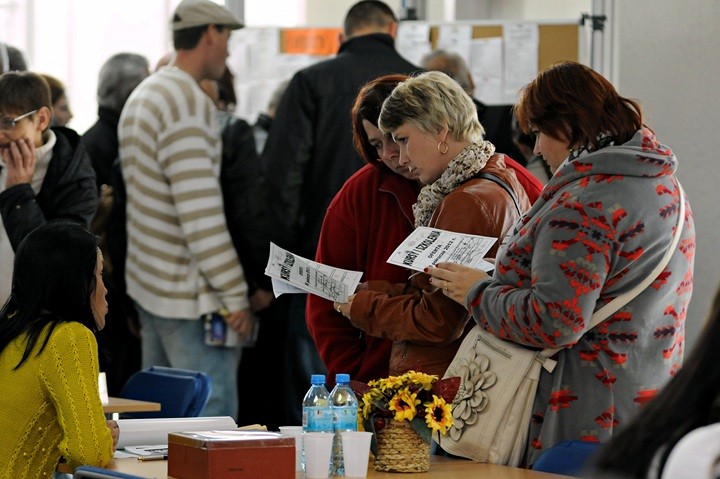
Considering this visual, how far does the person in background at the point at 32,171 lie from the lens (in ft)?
15.4

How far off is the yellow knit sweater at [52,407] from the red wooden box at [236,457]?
0.39 m

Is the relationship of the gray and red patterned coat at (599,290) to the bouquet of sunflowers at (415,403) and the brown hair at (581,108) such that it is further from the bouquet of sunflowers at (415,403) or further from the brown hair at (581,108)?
the bouquet of sunflowers at (415,403)

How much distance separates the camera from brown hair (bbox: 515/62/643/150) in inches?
117

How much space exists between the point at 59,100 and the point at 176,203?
1.17 metres

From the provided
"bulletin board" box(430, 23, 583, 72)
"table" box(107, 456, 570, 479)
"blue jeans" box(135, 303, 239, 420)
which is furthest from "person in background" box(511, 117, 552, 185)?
Answer: "table" box(107, 456, 570, 479)

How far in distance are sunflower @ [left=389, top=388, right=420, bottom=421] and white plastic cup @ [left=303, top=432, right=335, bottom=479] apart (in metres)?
0.17

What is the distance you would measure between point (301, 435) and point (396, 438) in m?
0.22

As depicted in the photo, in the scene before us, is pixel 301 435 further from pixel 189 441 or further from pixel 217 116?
pixel 217 116

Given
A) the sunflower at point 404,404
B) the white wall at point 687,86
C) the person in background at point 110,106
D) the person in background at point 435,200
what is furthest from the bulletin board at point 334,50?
the sunflower at point 404,404

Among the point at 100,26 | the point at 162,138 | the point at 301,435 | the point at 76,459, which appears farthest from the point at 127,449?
the point at 100,26

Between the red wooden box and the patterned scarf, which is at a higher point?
the patterned scarf

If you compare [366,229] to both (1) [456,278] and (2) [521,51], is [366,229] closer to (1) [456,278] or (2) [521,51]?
(1) [456,278]

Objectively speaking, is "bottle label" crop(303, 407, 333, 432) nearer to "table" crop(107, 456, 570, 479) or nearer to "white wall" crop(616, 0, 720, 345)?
"table" crop(107, 456, 570, 479)

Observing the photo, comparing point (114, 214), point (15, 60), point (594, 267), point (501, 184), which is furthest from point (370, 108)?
point (15, 60)
